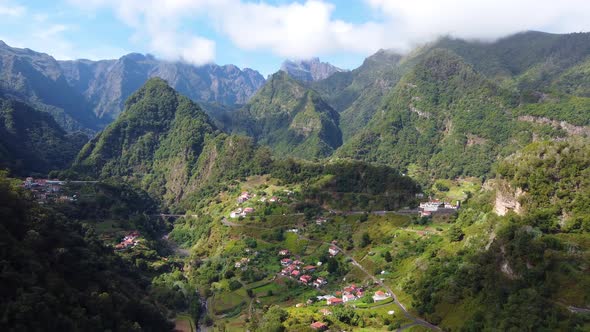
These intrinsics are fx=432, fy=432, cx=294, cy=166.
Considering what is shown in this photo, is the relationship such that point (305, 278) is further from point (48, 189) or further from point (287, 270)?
point (48, 189)

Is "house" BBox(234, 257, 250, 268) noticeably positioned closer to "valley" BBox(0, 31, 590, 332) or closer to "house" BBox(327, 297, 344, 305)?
"valley" BBox(0, 31, 590, 332)

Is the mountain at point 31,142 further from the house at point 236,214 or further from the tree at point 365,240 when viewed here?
the tree at point 365,240

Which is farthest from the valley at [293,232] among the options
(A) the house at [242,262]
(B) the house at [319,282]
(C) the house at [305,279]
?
(A) the house at [242,262]

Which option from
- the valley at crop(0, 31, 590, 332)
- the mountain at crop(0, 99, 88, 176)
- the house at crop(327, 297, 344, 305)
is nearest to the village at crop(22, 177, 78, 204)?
the valley at crop(0, 31, 590, 332)

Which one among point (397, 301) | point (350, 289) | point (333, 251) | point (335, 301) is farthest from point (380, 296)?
point (333, 251)

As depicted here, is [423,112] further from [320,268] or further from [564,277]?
[564,277]

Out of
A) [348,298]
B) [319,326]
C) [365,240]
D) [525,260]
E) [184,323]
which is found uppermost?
[525,260]
